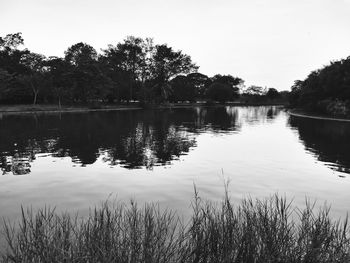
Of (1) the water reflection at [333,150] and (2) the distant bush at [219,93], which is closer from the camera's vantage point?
(1) the water reflection at [333,150]

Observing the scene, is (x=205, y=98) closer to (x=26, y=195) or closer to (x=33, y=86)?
(x=33, y=86)

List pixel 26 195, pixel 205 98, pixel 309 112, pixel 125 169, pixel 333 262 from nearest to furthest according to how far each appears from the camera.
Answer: pixel 333 262 → pixel 26 195 → pixel 125 169 → pixel 309 112 → pixel 205 98

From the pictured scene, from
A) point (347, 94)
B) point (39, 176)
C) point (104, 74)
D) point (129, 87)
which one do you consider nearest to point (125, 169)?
point (39, 176)

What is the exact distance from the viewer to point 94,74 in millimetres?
95250

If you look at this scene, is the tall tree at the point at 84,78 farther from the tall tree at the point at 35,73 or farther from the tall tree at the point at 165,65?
the tall tree at the point at 165,65

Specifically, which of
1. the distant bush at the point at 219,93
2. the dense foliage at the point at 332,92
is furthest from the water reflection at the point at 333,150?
the distant bush at the point at 219,93

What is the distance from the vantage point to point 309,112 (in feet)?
264

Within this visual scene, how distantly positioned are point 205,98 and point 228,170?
526 ft

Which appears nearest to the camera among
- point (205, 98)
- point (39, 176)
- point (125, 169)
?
point (39, 176)

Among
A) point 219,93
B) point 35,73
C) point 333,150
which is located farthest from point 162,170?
point 219,93

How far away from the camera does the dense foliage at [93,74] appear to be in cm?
8906

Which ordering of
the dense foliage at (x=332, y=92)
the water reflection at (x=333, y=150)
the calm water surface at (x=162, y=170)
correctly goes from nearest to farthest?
1. the calm water surface at (x=162, y=170)
2. the water reflection at (x=333, y=150)
3. the dense foliage at (x=332, y=92)

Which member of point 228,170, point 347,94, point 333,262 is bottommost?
point 228,170

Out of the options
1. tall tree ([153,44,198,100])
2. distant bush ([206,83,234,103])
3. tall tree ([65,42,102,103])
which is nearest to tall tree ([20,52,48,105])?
tall tree ([65,42,102,103])
